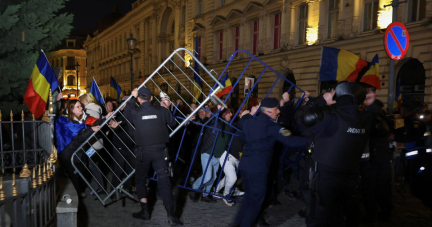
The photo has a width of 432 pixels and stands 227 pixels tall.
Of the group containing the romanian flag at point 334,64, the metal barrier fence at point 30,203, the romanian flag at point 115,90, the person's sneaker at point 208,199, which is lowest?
the person's sneaker at point 208,199

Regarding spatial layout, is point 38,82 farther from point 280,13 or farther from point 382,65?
point 280,13

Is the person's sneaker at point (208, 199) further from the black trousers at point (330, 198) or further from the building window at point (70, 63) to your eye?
the building window at point (70, 63)

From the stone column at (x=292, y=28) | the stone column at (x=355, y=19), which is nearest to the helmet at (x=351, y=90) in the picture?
the stone column at (x=355, y=19)

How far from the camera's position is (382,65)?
16.1 metres

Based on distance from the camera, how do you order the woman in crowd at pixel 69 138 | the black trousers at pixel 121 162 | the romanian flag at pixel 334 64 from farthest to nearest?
the romanian flag at pixel 334 64, the black trousers at pixel 121 162, the woman in crowd at pixel 69 138

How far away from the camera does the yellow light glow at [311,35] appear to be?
65.1ft

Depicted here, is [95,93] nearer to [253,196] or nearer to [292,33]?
[253,196]

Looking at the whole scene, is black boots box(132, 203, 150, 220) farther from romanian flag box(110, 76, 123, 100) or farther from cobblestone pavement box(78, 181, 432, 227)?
romanian flag box(110, 76, 123, 100)

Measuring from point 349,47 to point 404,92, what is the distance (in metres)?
3.43

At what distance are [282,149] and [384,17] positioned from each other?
1286 cm

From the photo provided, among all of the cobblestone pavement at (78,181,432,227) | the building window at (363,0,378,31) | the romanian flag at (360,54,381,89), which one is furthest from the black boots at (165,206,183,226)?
the building window at (363,0,378,31)

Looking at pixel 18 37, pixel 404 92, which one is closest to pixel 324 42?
pixel 404 92

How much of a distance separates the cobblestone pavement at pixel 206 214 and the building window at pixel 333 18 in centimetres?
1401

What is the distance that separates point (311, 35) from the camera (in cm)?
2006
